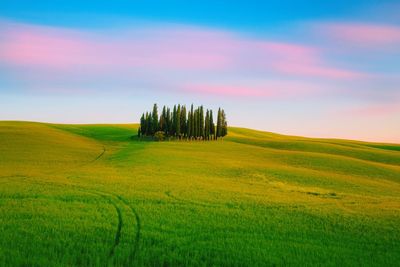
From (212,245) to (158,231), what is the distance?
2808 millimetres

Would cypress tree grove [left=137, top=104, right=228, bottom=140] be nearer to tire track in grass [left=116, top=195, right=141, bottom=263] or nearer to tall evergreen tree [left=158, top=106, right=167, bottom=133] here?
tall evergreen tree [left=158, top=106, right=167, bottom=133]

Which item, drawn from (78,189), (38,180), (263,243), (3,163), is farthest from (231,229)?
(3,163)

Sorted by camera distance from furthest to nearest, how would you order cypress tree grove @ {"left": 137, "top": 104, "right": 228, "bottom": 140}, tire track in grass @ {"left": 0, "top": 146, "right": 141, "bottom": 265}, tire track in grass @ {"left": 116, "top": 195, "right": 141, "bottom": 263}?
1. cypress tree grove @ {"left": 137, "top": 104, "right": 228, "bottom": 140}
2. tire track in grass @ {"left": 0, "top": 146, "right": 141, "bottom": 265}
3. tire track in grass @ {"left": 116, "top": 195, "right": 141, "bottom": 263}

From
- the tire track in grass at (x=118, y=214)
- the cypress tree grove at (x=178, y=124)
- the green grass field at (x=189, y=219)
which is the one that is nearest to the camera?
the tire track in grass at (x=118, y=214)

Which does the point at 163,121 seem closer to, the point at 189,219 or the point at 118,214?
the point at 118,214

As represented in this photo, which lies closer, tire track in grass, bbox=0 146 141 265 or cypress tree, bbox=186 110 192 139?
tire track in grass, bbox=0 146 141 265

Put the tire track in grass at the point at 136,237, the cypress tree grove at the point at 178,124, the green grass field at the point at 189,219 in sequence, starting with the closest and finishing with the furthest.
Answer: the tire track in grass at the point at 136,237 → the green grass field at the point at 189,219 → the cypress tree grove at the point at 178,124

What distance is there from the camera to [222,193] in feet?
87.7

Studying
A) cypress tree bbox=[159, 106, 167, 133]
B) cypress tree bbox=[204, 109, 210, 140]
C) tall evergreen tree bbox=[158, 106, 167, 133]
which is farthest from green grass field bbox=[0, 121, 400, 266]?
cypress tree bbox=[204, 109, 210, 140]

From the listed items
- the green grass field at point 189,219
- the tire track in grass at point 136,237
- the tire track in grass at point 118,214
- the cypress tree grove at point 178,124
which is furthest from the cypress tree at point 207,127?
the tire track in grass at point 136,237

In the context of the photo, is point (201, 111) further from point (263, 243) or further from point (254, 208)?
point (263, 243)

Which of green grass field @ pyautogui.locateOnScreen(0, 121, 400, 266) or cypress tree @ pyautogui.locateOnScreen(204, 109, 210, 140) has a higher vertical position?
cypress tree @ pyautogui.locateOnScreen(204, 109, 210, 140)

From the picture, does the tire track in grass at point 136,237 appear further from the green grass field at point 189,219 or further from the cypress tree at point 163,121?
the cypress tree at point 163,121

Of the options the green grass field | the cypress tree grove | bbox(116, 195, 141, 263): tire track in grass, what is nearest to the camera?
bbox(116, 195, 141, 263): tire track in grass
